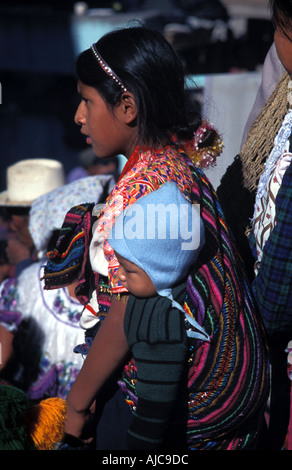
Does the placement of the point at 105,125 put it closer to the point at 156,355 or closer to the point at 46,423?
the point at 156,355

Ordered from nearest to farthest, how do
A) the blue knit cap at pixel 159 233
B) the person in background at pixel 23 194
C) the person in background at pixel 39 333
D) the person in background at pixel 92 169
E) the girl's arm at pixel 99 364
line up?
the blue knit cap at pixel 159 233
the girl's arm at pixel 99 364
the person in background at pixel 39 333
the person in background at pixel 23 194
the person in background at pixel 92 169

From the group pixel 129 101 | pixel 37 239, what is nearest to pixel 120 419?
pixel 129 101

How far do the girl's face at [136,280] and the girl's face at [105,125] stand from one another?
34 cm

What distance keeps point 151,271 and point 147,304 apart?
0.30 ft

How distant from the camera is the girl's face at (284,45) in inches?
53.9

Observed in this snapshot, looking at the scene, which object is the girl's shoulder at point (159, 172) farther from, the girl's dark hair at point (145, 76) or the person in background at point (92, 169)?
the person in background at point (92, 169)

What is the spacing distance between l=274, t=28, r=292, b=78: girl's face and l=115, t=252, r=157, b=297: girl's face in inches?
26.2

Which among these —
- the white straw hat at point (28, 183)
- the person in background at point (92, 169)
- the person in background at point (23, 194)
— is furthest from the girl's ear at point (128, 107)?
the person in background at point (92, 169)

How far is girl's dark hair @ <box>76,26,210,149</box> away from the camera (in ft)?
4.49

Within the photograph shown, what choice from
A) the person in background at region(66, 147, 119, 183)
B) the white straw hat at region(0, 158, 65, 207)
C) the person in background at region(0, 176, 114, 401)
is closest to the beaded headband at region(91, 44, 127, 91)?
the person in background at region(0, 176, 114, 401)

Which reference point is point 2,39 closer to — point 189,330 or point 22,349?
point 22,349

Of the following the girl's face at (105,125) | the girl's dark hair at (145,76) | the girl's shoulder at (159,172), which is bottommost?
the girl's shoulder at (159,172)

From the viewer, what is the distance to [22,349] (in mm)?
2781

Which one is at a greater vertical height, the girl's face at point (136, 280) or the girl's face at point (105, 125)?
the girl's face at point (105, 125)
